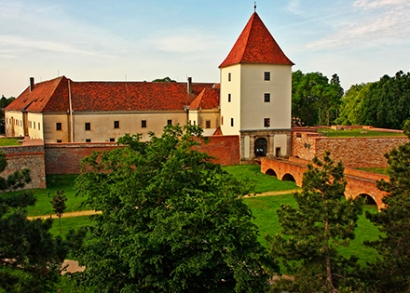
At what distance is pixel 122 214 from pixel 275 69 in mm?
21819

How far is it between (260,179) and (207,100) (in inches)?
390

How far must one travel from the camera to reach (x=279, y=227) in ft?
55.5

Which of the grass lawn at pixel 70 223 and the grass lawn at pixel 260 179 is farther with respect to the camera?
the grass lawn at pixel 260 179

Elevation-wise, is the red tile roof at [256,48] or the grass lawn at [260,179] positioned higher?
the red tile roof at [256,48]

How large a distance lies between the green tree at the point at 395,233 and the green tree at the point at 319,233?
72cm

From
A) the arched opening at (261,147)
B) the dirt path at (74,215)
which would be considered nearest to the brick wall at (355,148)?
the arched opening at (261,147)

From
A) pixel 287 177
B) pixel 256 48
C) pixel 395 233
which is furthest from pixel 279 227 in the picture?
pixel 256 48

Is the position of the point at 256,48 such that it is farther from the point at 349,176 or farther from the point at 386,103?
the point at 386,103

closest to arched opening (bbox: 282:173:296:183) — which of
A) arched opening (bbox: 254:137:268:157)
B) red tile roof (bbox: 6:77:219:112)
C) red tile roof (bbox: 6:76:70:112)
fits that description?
arched opening (bbox: 254:137:268:157)

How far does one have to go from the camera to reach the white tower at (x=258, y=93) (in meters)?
Answer: 28.8

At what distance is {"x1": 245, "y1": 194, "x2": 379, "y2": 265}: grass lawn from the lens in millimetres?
14539

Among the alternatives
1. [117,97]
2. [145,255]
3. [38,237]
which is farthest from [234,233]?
[117,97]

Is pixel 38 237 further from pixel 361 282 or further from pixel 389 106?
pixel 389 106

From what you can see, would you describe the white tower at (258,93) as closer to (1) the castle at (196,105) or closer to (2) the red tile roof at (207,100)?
(1) the castle at (196,105)
